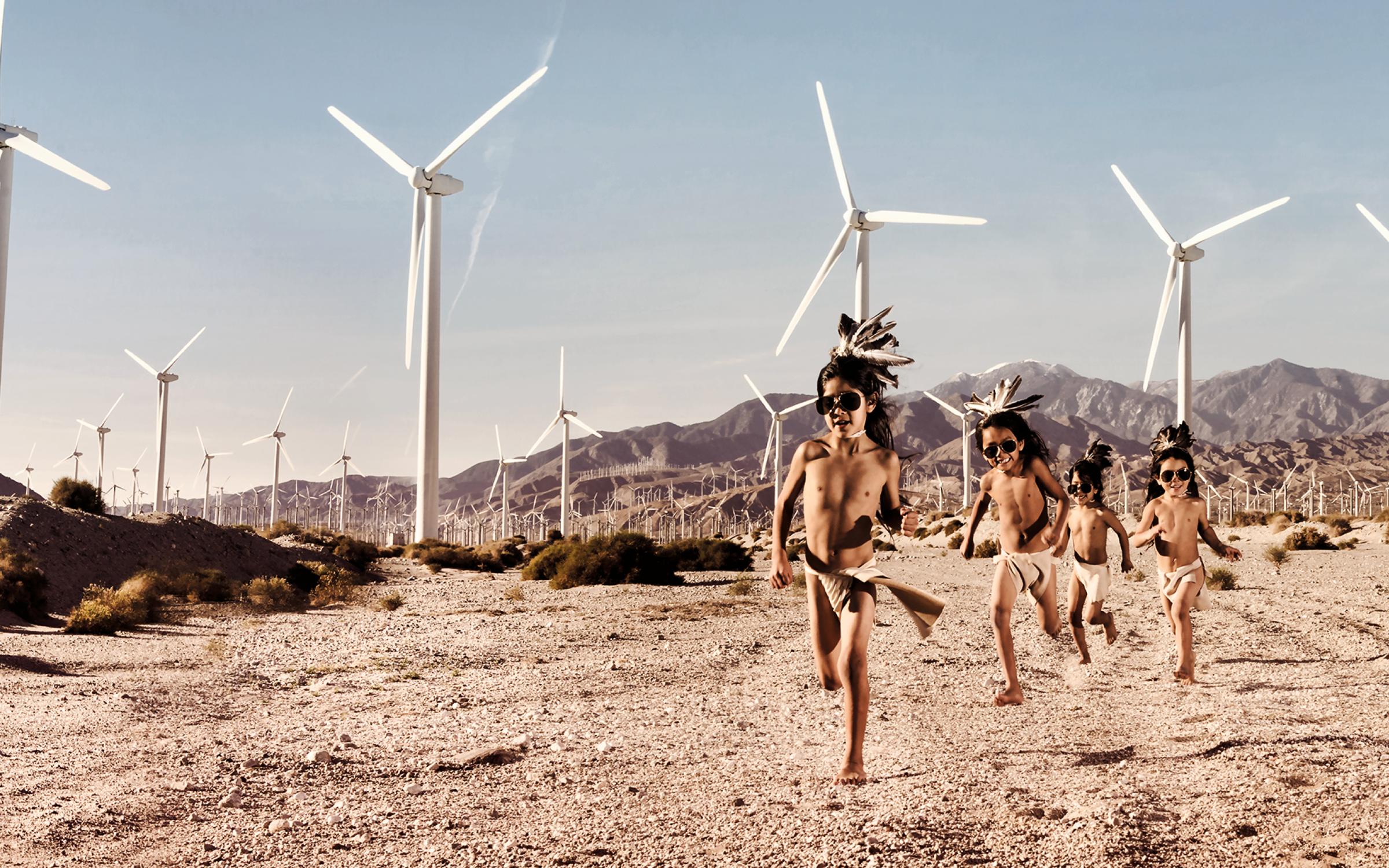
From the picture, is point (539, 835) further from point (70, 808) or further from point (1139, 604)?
point (1139, 604)

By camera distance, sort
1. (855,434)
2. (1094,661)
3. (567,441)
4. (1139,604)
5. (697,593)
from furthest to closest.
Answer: (567,441) < (697,593) < (1139,604) < (1094,661) < (855,434)

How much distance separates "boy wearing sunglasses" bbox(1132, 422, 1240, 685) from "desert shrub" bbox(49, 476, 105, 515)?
5152cm

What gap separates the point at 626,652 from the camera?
68.0ft

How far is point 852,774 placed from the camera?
823 cm

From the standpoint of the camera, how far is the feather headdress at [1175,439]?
43.2ft

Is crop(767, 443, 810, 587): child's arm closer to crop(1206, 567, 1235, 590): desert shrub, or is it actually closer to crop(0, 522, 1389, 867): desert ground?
crop(0, 522, 1389, 867): desert ground

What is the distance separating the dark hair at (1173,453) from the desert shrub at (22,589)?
90.8 feet

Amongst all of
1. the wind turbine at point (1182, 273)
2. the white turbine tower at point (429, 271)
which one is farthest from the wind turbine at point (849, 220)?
the white turbine tower at point (429, 271)

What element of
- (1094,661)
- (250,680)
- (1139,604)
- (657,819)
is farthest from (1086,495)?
(1139,604)

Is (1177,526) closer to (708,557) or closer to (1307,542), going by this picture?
(708,557)

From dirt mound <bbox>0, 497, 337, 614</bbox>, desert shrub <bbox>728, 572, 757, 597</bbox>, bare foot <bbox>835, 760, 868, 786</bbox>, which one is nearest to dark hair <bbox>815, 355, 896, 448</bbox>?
bare foot <bbox>835, 760, 868, 786</bbox>

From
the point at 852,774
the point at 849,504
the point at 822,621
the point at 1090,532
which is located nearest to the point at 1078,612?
the point at 1090,532

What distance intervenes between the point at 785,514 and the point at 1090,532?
6036mm

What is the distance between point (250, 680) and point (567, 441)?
242 ft
